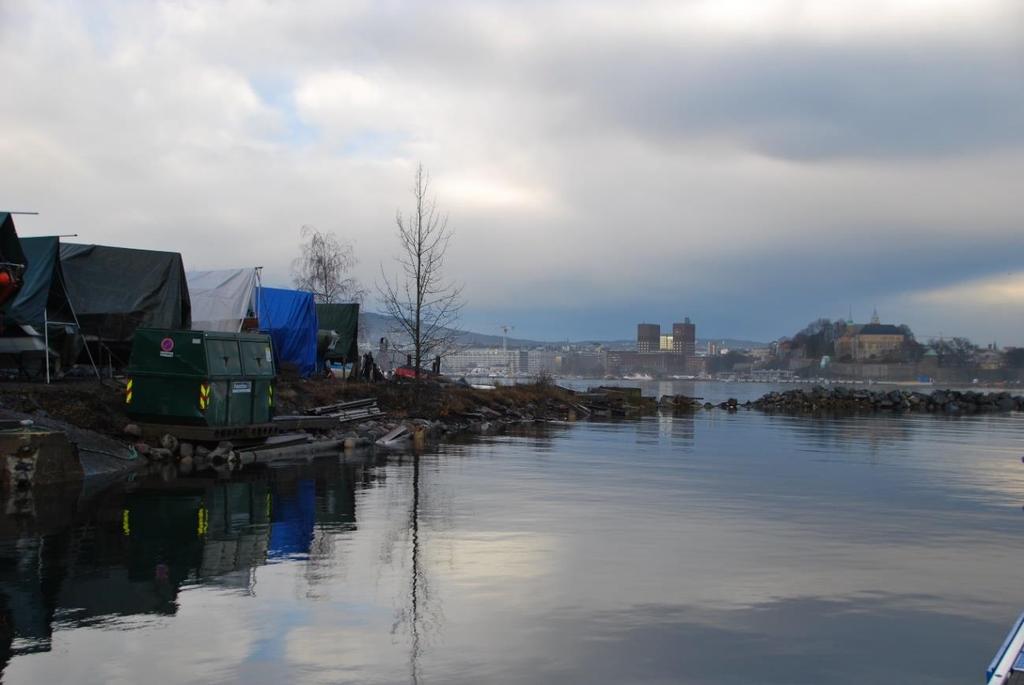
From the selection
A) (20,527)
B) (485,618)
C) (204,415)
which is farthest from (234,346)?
(485,618)

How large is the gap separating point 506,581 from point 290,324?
28724 mm

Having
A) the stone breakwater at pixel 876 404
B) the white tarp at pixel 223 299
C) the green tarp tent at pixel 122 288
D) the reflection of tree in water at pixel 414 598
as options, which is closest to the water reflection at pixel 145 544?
the reflection of tree in water at pixel 414 598

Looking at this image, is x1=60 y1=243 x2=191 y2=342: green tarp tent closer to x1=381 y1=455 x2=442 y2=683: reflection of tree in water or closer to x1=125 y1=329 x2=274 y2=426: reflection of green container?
x1=125 y1=329 x2=274 y2=426: reflection of green container

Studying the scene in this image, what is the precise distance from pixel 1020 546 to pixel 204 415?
15776mm

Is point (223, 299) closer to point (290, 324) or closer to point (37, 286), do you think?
point (290, 324)

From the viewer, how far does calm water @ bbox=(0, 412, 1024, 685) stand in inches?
282

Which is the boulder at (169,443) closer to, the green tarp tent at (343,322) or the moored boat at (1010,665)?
the moored boat at (1010,665)

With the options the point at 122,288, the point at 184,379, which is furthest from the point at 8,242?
the point at 122,288

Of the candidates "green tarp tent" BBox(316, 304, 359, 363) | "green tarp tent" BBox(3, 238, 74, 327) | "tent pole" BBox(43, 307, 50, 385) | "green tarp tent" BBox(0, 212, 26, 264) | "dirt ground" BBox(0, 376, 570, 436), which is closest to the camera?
"dirt ground" BBox(0, 376, 570, 436)

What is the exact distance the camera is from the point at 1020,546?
1266cm

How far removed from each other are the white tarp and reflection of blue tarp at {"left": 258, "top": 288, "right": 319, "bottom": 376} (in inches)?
65.0

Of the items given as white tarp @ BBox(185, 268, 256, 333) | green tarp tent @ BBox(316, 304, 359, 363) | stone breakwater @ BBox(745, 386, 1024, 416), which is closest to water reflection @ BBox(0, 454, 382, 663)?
white tarp @ BBox(185, 268, 256, 333)

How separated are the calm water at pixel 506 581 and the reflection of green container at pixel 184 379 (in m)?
2.92

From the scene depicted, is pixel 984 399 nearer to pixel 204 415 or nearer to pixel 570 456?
pixel 570 456
